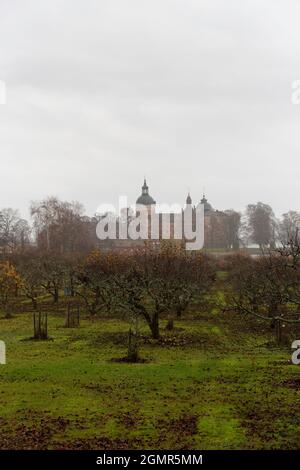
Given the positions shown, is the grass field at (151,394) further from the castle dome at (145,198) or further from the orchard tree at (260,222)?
the castle dome at (145,198)

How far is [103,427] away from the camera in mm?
17328

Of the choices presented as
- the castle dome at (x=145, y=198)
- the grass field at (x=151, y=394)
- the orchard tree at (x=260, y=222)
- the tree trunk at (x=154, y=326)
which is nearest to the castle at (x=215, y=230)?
the castle dome at (x=145, y=198)

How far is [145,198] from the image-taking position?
6722 inches

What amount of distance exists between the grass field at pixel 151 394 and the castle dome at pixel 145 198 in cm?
13399

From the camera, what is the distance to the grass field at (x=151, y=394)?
1633 centimetres

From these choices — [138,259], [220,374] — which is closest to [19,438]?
[220,374]

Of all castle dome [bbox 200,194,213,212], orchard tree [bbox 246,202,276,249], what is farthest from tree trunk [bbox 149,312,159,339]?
castle dome [bbox 200,194,213,212]

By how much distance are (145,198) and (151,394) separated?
5919 inches

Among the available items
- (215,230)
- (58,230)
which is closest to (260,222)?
(215,230)

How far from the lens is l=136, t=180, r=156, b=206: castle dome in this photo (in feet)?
556

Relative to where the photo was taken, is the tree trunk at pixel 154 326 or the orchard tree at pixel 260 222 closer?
the tree trunk at pixel 154 326

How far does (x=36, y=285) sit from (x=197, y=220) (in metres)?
113

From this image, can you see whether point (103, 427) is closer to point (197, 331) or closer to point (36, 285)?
point (197, 331)

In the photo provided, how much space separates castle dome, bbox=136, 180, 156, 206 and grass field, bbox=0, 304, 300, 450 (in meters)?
134
